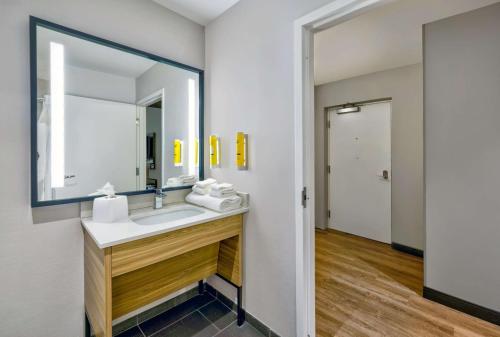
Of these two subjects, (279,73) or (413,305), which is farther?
(413,305)

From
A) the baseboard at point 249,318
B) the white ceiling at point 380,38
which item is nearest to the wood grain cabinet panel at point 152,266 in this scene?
the baseboard at point 249,318

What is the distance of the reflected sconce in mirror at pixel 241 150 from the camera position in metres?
1.68

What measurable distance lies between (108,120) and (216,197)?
925 mm

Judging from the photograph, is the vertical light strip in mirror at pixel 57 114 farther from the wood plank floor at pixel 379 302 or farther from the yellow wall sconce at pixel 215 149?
the wood plank floor at pixel 379 302

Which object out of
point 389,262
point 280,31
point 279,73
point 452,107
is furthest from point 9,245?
point 389,262

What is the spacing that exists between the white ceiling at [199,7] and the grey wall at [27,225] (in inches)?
16.2

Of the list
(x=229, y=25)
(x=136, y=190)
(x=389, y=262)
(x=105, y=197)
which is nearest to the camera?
(x=105, y=197)

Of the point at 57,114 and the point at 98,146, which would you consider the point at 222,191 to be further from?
the point at 57,114

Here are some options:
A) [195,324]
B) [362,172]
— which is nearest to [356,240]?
[362,172]

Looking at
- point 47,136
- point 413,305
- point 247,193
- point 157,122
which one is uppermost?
point 157,122

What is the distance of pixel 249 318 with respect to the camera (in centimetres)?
170

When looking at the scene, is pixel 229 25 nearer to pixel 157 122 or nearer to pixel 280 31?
pixel 280 31

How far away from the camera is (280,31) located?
4.77 ft

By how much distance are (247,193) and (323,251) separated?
1876 millimetres
